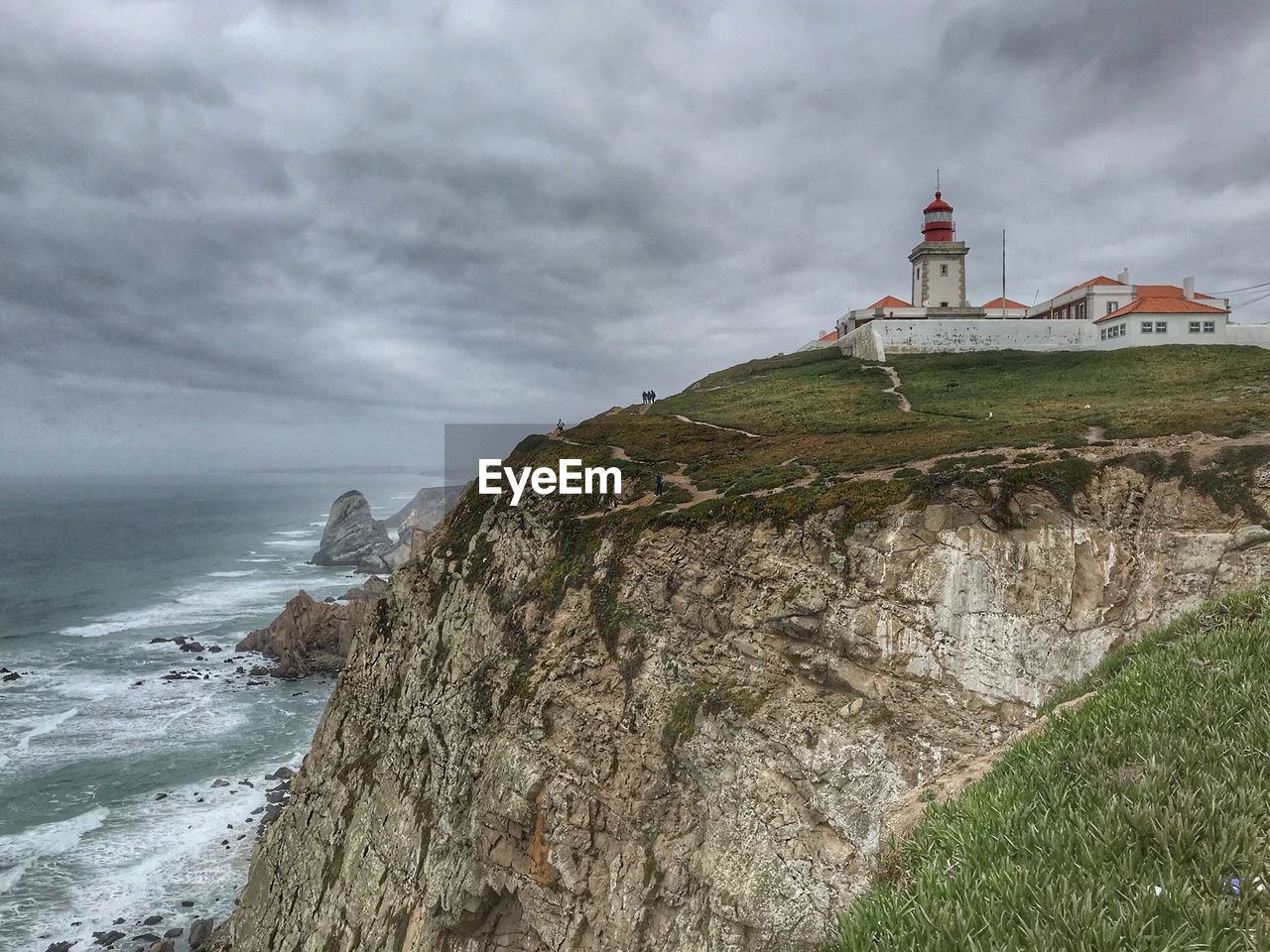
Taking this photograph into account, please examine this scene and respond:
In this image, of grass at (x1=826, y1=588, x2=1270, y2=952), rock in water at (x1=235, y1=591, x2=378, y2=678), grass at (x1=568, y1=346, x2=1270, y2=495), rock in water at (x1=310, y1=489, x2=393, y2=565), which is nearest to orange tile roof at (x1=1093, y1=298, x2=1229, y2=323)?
grass at (x1=568, y1=346, x2=1270, y2=495)

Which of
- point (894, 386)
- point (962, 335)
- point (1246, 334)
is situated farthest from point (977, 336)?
point (1246, 334)

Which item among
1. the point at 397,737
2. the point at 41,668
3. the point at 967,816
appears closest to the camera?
the point at 967,816

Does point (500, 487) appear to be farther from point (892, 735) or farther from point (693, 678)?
point (892, 735)

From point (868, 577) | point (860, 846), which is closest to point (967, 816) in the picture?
point (860, 846)

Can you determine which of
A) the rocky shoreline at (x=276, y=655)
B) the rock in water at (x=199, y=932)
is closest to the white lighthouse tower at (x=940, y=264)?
the rocky shoreline at (x=276, y=655)

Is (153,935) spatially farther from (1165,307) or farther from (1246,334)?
(1246,334)
